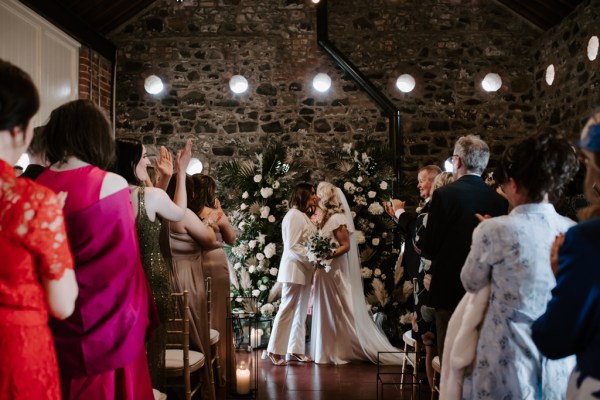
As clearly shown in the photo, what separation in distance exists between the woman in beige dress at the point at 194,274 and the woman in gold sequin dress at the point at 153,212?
2.67 ft

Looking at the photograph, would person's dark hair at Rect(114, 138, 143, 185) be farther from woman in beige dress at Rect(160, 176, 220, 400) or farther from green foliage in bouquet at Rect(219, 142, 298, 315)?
green foliage in bouquet at Rect(219, 142, 298, 315)

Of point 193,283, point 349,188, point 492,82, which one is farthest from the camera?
point 492,82

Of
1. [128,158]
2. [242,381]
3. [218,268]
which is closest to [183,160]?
[128,158]

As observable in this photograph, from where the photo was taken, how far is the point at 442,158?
8.10 metres

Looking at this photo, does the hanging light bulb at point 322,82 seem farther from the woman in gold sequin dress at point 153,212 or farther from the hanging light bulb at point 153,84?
the woman in gold sequin dress at point 153,212

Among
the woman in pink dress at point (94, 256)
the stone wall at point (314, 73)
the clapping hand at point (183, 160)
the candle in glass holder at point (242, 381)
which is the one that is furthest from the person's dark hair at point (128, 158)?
the stone wall at point (314, 73)

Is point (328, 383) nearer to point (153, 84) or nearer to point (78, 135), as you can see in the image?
point (78, 135)

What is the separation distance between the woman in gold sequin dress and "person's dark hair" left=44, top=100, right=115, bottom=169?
0.69 meters

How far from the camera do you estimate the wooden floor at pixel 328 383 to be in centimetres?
485

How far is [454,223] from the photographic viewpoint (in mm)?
3275

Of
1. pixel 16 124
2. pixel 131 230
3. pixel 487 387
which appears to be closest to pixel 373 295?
pixel 487 387

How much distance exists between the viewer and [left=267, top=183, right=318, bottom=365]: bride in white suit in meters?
5.80

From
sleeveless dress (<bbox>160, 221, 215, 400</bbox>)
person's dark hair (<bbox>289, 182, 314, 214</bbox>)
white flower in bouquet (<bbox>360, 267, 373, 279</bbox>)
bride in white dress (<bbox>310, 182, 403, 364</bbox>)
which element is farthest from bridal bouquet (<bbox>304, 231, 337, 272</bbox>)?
sleeveless dress (<bbox>160, 221, 215, 400</bbox>)

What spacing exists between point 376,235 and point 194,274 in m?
3.30
